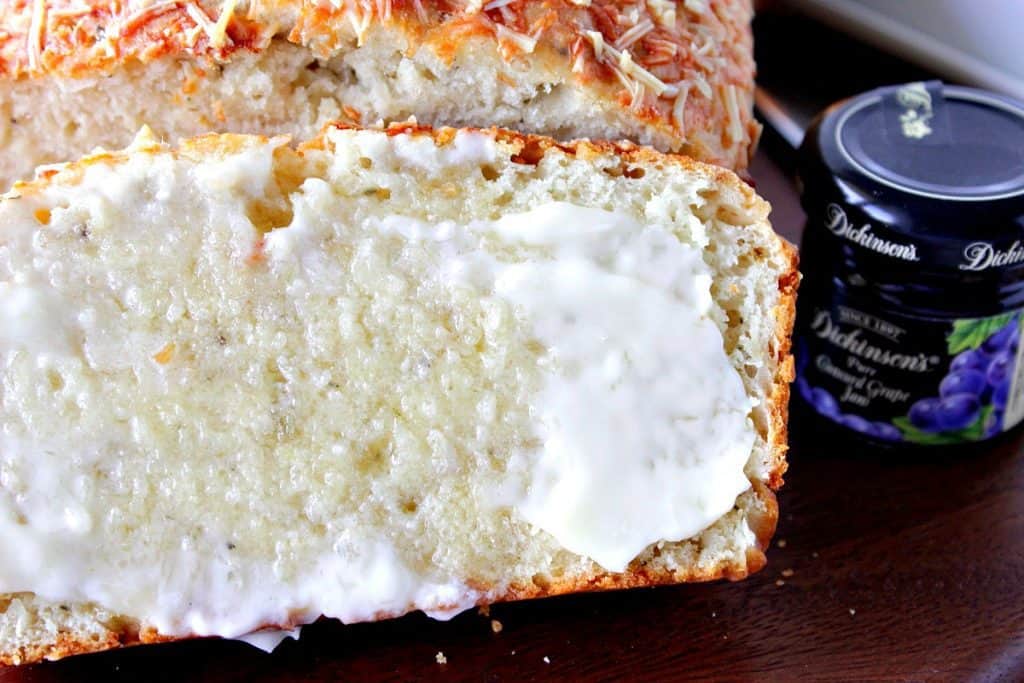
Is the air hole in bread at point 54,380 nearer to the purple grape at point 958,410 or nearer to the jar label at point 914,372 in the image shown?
the jar label at point 914,372

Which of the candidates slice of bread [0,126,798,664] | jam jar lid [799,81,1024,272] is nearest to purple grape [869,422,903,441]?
jam jar lid [799,81,1024,272]

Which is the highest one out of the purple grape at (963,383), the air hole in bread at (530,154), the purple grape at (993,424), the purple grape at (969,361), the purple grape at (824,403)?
the air hole in bread at (530,154)

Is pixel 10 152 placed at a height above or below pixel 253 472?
above

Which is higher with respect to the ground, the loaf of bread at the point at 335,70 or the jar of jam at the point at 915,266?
the loaf of bread at the point at 335,70

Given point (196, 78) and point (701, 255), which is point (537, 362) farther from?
point (196, 78)

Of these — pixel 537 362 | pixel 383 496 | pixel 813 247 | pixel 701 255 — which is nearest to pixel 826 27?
pixel 813 247

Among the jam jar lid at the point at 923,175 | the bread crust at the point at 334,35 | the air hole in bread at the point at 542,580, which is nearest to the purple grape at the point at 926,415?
the jam jar lid at the point at 923,175
